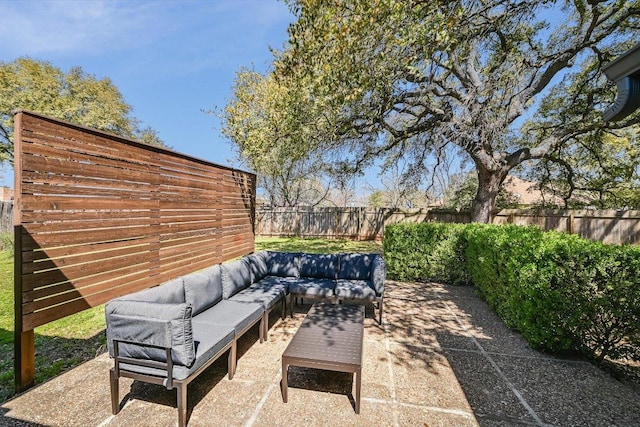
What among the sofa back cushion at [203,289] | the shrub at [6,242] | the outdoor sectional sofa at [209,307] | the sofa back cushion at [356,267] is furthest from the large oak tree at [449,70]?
the shrub at [6,242]

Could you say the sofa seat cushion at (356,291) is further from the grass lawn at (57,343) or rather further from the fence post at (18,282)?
the fence post at (18,282)

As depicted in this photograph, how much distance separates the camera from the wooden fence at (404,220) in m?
8.30

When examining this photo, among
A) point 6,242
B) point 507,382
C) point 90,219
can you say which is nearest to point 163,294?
point 90,219

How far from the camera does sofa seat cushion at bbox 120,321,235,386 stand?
229 centimetres

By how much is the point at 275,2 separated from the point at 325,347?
6172 millimetres

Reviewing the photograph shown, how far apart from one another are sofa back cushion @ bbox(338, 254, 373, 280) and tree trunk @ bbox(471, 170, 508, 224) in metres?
5.69

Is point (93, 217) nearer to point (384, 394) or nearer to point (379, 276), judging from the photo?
point (384, 394)

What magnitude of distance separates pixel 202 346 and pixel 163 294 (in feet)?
2.59

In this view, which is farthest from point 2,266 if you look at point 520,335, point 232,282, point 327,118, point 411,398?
point 520,335

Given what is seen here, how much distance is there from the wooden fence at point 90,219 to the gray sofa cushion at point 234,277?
1.40 m

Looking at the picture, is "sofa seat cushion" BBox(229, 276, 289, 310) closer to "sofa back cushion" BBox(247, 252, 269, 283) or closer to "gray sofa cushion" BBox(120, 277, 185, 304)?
"sofa back cushion" BBox(247, 252, 269, 283)

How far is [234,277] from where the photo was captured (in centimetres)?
425

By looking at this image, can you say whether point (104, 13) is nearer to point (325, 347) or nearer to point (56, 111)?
point (325, 347)

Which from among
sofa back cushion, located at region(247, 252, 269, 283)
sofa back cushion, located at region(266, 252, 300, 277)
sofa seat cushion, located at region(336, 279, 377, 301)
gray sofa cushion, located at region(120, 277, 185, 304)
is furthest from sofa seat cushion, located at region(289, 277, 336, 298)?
gray sofa cushion, located at region(120, 277, 185, 304)
